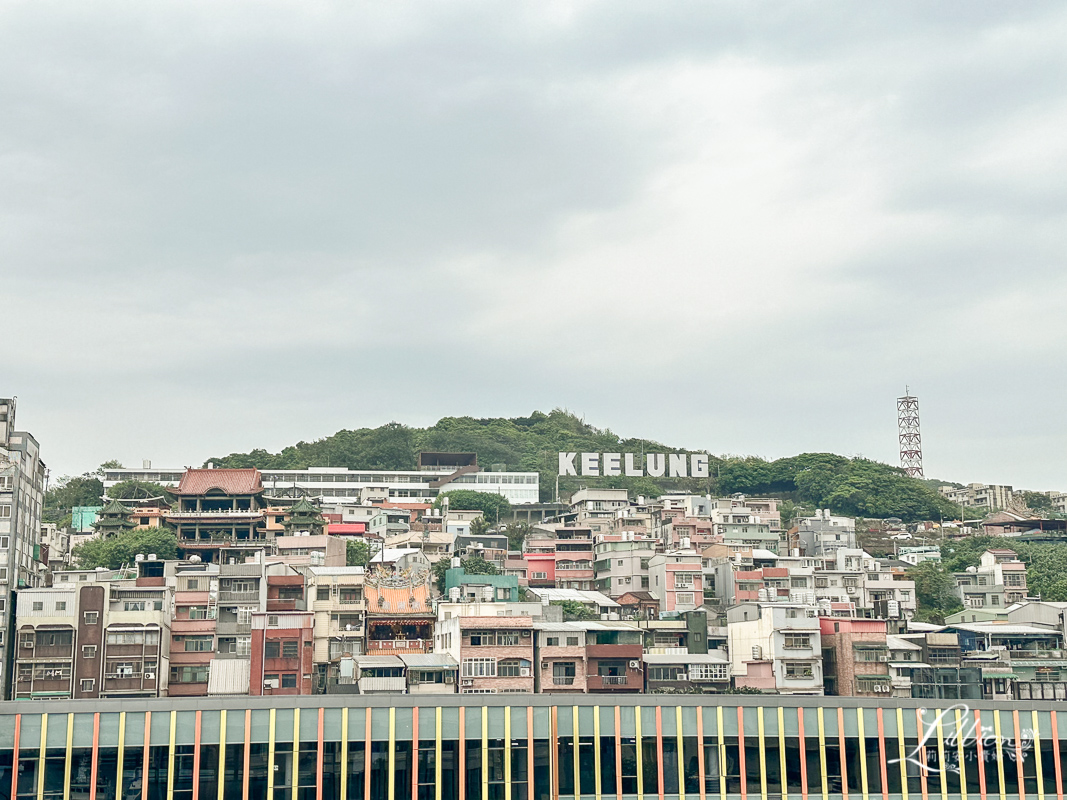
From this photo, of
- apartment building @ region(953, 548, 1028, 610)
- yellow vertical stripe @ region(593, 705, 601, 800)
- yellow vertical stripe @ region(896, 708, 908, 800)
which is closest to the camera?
yellow vertical stripe @ region(593, 705, 601, 800)

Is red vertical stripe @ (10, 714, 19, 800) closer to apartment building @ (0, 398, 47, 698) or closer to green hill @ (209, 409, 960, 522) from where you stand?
apartment building @ (0, 398, 47, 698)

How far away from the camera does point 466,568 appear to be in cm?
9138

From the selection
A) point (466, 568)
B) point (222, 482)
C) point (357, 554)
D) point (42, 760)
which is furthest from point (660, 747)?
point (222, 482)

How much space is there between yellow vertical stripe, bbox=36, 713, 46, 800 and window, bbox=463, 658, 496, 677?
26367 millimetres

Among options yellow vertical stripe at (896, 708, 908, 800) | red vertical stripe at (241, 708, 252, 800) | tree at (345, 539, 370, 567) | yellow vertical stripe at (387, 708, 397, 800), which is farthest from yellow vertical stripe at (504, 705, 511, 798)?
tree at (345, 539, 370, 567)

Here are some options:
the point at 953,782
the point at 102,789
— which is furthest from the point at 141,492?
the point at 953,782

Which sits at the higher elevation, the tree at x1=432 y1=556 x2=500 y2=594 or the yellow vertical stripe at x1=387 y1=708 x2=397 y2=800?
the tree at x1=432 y1=556 x2=500 y2=594

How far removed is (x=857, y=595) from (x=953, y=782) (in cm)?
4660

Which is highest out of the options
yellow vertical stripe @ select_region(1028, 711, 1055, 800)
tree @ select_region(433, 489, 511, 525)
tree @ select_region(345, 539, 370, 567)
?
tree @ select_region(433, 489, 511, 525)

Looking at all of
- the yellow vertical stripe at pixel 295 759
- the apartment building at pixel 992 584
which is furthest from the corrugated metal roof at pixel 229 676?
the apartment building at pixel 992 584

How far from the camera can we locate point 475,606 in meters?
73.6

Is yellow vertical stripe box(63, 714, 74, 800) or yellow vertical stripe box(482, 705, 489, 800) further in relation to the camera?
yellow vertical stripe box(482, 705, 489, 800)

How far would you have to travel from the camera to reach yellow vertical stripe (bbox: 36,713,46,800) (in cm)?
4650

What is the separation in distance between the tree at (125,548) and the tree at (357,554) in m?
15.1
